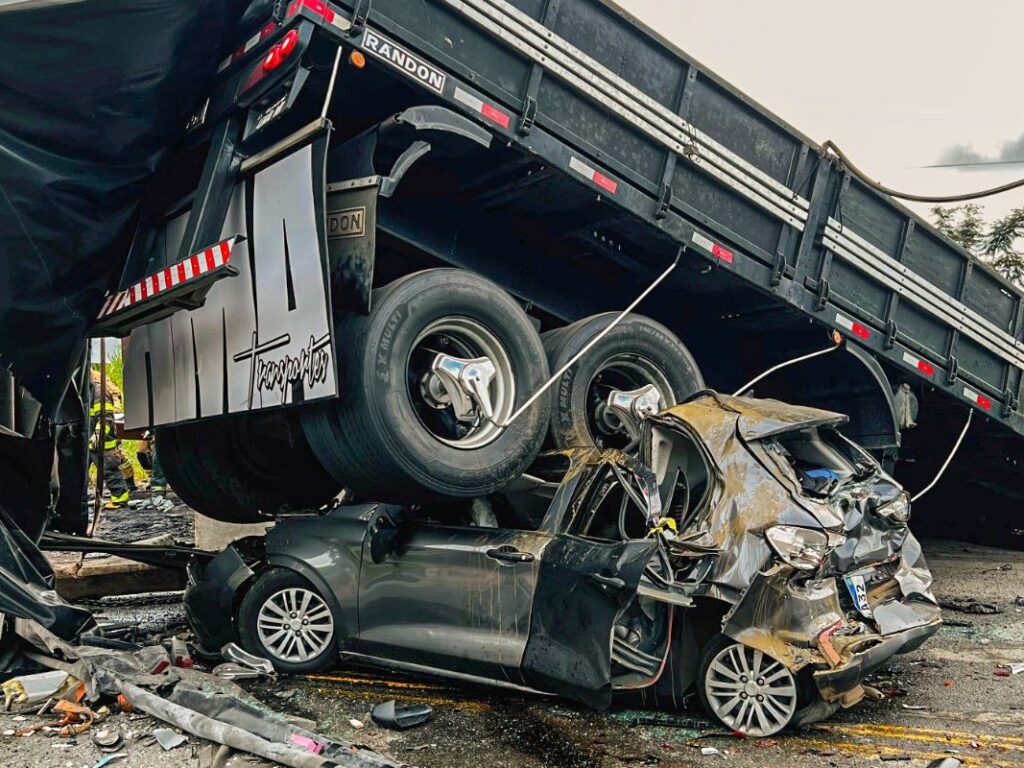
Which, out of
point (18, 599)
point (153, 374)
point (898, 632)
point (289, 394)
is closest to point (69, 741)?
point (18, 599)

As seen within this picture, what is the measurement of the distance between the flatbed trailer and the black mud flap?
159 cm

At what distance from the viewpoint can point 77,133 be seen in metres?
4.24

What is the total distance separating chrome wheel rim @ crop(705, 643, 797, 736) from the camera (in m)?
3.85

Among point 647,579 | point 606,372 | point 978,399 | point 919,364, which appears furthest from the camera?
point 978,399

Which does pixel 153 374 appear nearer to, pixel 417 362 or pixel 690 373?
pixel 417 362

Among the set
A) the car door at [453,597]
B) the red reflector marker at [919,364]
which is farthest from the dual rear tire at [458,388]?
the red reflector marker at [919,364]

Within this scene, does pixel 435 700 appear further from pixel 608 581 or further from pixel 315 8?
pixel 315 8

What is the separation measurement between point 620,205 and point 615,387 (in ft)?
4.24

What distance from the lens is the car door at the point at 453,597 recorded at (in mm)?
4141

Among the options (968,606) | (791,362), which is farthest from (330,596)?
(968,606)

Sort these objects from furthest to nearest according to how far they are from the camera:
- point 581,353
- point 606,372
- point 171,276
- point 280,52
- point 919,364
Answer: point 919,364 → point 606,372 → point 581,353 → point 171,276 → point 280,52

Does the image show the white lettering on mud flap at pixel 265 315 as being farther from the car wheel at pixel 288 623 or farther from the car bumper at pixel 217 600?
the car wheel at pixel 288 623

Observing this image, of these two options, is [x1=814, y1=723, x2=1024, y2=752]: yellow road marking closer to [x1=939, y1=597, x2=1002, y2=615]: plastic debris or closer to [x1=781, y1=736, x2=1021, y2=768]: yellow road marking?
[x1=781, y1=736, x2=1021, y2=768]: yellow road marking

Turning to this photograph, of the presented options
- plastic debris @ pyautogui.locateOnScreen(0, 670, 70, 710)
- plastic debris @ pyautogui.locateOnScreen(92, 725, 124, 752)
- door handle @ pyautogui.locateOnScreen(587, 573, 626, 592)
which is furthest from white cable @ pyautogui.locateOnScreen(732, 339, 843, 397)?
plastic debris @ pyautogui.locateOnScreen(0, 670, 70, 710)
